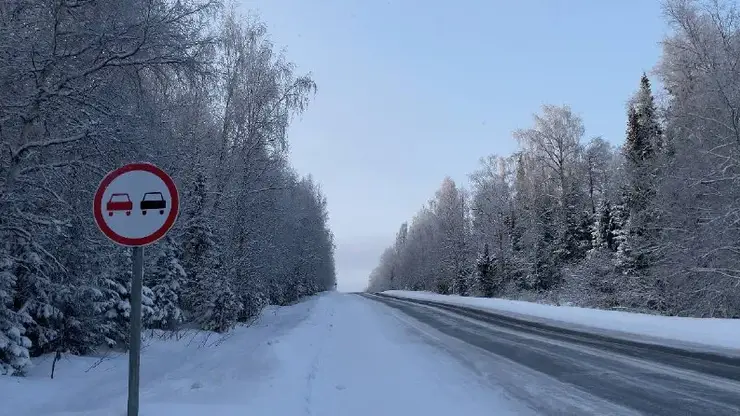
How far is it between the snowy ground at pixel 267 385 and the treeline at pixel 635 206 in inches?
585

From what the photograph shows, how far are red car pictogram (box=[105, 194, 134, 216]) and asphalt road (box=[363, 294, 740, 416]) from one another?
537 cm

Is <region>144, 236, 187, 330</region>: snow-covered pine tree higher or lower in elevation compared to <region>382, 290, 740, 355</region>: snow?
higher

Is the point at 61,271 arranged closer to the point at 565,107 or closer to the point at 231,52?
the point at 231,52

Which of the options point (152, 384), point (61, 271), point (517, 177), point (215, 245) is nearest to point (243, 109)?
point (215, 245)

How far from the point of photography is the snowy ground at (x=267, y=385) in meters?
6.37

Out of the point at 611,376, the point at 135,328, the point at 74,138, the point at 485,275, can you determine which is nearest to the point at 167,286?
the point at 74,138

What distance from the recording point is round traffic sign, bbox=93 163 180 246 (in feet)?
13.4

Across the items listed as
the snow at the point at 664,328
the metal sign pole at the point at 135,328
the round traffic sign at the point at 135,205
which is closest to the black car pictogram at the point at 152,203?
the round traffic sign at the point at 135,205

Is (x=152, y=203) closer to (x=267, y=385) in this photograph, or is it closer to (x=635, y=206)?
(x=267, y=385)

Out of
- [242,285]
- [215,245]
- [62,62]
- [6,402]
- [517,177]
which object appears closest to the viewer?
[6,402]

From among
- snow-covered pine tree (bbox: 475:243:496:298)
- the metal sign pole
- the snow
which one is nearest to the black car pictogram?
the metal sign pole

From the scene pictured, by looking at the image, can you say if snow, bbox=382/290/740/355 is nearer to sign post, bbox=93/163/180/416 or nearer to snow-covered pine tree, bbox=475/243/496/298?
sign post, bbox=93/163/180/416

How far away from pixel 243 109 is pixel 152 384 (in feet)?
49.8

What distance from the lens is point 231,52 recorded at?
71.0 ft
